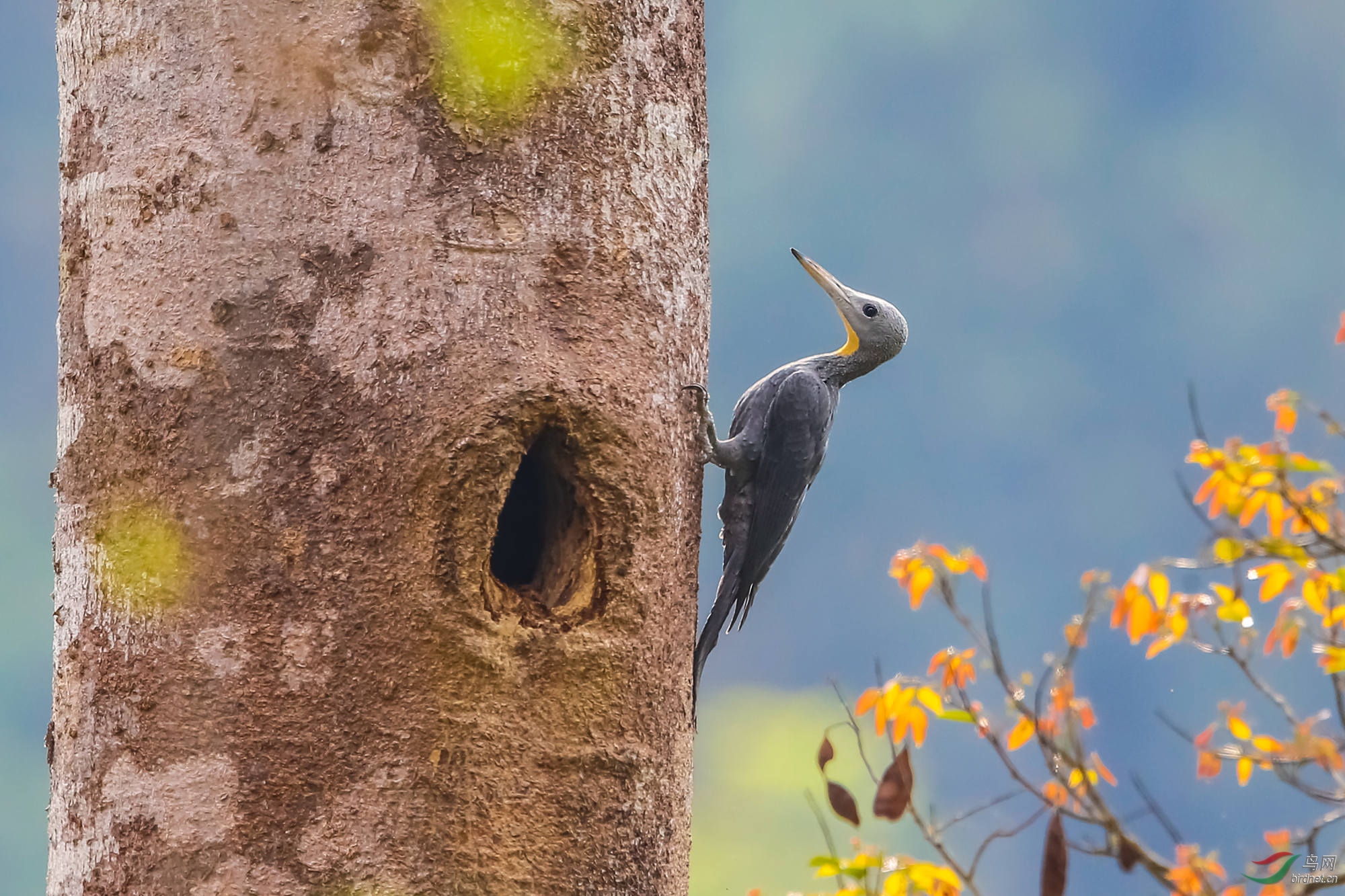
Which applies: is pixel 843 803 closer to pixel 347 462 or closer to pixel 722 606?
pixel 722 606

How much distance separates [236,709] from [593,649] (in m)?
0.58

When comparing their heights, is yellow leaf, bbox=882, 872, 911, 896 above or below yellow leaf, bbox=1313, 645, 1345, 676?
below

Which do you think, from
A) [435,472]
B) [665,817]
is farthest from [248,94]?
[665,817]

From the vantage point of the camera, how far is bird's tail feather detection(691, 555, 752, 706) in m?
2.83

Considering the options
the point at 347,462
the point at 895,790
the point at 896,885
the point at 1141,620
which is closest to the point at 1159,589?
the point at 1141,620

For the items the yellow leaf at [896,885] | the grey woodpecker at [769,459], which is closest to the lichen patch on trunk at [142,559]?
the grey woodpecker at [769,459]

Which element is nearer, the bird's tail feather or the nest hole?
the nest hole

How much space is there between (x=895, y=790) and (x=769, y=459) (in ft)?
4.06

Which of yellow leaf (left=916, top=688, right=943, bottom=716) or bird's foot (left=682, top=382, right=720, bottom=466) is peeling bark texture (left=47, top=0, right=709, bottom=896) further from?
yellow leaf (left=916, top=688, right=943, bottom=716)

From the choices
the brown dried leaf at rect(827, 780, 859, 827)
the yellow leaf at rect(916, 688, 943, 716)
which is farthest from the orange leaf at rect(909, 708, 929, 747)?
the brown dried leaf at rect(827, 780, 859, 827)

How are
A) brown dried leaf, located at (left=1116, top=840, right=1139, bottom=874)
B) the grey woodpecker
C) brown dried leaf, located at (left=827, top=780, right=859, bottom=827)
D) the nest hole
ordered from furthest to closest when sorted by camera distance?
the grey woodpecker, brown dried leaf, located at (left=1116, top=840, right=1139, bottom=874), brown dried leaf, located at (left=827, top=780, right=859, bottom=827), the nest hole

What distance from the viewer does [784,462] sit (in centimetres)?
355

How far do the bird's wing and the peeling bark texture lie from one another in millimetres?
1121

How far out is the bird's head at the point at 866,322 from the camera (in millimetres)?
4086
